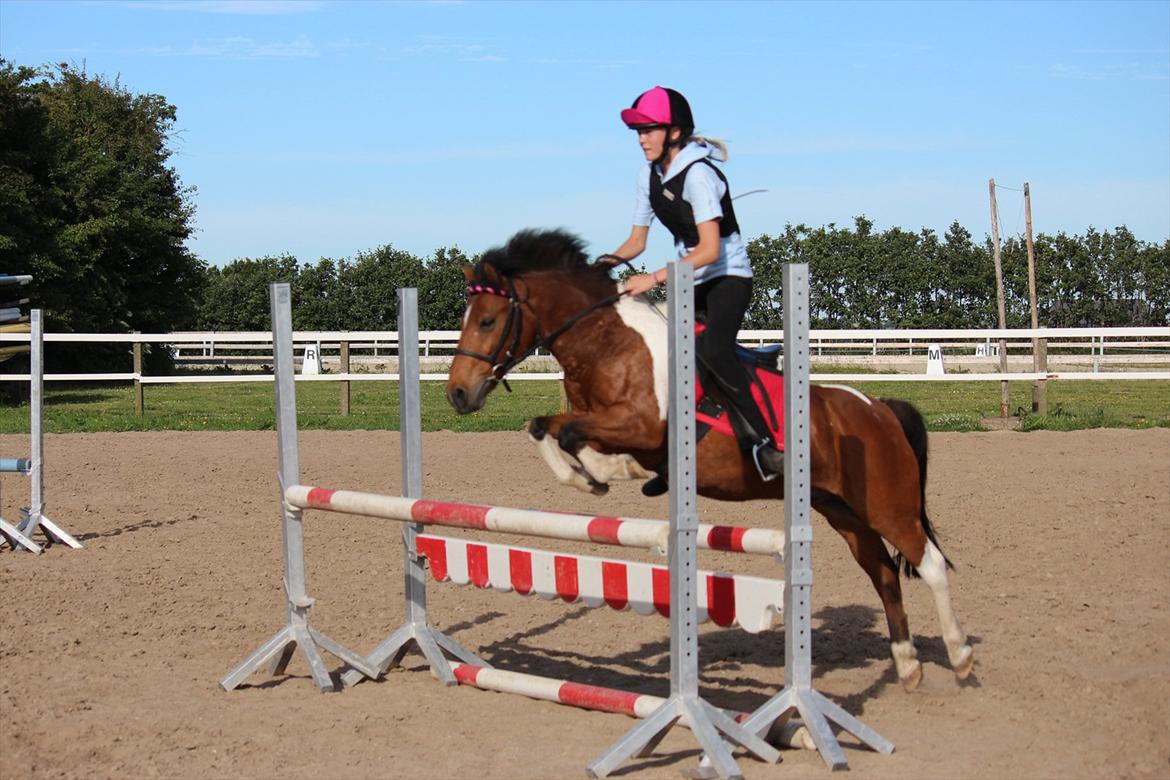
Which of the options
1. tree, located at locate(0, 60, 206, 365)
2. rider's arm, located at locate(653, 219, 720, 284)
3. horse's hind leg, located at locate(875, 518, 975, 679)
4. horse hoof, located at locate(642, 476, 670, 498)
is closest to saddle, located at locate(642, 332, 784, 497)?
horse hoof, located at locate(642, 476, 670, 498)

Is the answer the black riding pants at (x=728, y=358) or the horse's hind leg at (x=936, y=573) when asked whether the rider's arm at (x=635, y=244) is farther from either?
the horse's hind leg at (x=936, y=573)

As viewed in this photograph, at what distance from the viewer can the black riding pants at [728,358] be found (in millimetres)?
5062

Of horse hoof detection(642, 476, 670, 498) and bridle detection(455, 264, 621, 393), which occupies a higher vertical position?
bridle detection(455, 264, 621, 393)

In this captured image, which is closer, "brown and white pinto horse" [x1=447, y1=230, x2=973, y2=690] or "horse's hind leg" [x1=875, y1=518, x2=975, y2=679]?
"brown and white pinto horse" [x1=447, y1=230, x2=973, y2=690]

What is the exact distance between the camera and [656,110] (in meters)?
5.02

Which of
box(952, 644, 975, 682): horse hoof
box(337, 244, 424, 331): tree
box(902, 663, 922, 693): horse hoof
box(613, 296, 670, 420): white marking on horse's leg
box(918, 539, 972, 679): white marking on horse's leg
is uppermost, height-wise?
box(337, 244, 424, 331): tree

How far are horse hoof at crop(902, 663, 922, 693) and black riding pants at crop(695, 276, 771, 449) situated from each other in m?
1.34

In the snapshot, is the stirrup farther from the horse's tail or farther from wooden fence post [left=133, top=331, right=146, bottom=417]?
wooden fence post [left=133, top=331, right=146, bottom=417]

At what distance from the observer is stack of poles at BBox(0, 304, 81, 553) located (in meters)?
8.70

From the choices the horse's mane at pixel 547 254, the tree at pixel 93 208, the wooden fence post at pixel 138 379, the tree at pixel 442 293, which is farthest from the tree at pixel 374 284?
the horse's mane at pixel 547 254

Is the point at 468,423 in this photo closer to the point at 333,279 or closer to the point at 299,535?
the point at 299,535

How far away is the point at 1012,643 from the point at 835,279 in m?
39.6

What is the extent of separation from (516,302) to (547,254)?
35cm

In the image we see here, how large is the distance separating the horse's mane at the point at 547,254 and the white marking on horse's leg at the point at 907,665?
2100 mm
